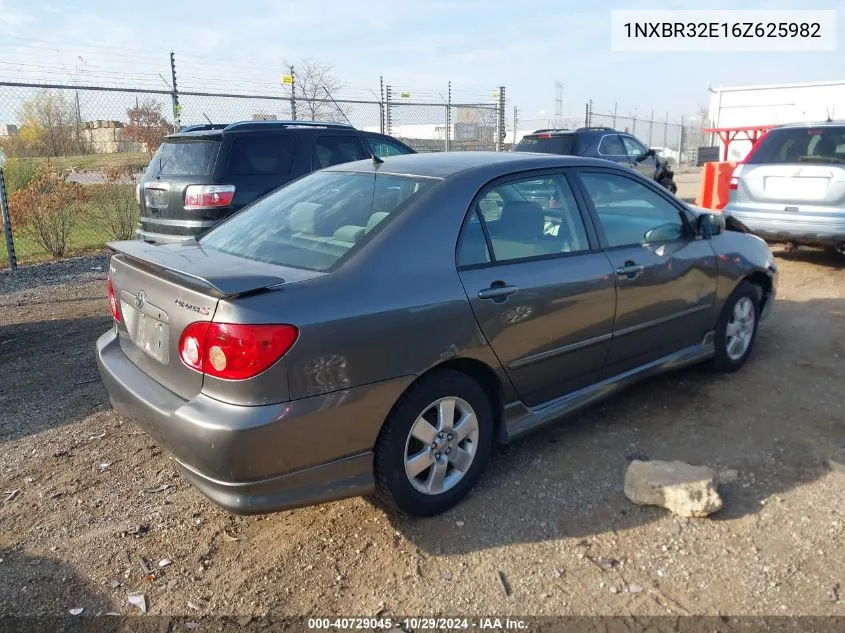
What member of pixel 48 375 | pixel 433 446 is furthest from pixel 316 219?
pixel 48 375

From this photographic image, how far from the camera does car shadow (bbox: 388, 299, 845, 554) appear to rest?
3.06 meters

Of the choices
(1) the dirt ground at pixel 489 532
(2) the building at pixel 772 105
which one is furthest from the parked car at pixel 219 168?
(2) the building at pixel 772 105

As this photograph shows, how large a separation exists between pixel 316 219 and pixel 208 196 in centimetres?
383

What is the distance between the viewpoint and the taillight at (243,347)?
95.7 inches

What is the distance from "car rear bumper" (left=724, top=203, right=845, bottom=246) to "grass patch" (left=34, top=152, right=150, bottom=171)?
30.3 feet

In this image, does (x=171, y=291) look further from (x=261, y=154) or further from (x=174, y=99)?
(x=174, y=99)

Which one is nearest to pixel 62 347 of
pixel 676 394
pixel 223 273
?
pixel 223 273

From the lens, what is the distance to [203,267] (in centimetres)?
281

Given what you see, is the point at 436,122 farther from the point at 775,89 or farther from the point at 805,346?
the point at 805,346

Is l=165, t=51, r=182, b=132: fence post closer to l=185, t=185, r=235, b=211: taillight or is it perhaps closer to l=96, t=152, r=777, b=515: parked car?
l=185, t=185, r=235, b=211: taillight

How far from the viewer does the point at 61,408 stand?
167 inches

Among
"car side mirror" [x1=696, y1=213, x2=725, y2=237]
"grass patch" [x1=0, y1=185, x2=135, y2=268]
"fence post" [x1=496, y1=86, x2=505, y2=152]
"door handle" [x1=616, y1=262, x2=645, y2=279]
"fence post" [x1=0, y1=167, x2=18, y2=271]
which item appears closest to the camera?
"door handle" [x1=616, y1=262, x2=645, y2=279]

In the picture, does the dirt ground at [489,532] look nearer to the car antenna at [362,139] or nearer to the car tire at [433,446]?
the car tire at [433,446]

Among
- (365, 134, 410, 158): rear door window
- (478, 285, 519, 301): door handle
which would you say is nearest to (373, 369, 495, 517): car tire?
(478, 285, 519, 301): door handle
